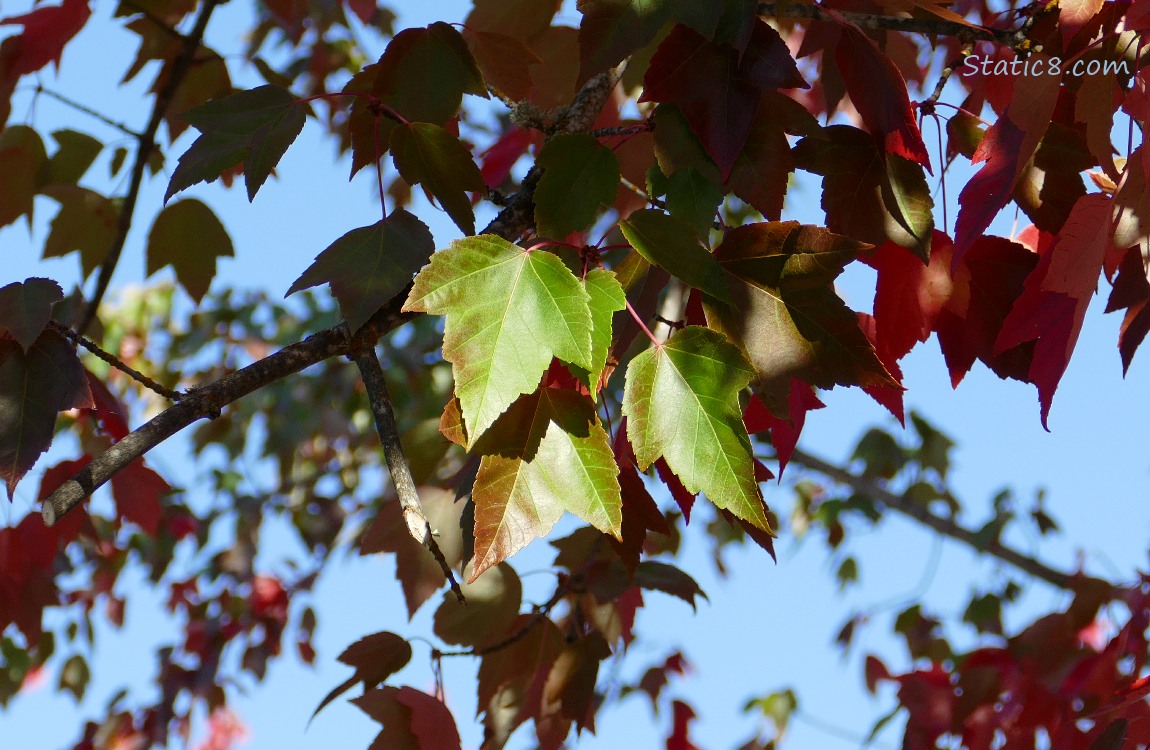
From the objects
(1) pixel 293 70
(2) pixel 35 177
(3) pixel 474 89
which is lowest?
(3) pixel 474 89

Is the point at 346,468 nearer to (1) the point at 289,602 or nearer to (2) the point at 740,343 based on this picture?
(1) the point at 289,602

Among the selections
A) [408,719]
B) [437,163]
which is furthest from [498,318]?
[408,719]

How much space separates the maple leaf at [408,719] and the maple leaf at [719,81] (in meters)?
0.60

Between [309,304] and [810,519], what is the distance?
1997 mm

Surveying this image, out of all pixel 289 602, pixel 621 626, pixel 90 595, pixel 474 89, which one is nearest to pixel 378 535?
pixel 621 626

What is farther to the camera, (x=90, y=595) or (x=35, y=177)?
(x=90, y=595)

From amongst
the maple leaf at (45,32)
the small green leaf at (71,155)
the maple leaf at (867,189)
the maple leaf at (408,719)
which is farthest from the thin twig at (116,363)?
the small green leaf at (71,155)

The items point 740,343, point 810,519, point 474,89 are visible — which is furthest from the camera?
point 810,519

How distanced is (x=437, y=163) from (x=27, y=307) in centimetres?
34

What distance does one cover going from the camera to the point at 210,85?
1.50 meters

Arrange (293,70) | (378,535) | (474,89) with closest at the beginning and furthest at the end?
(474,89) → (378,535) → (293,70)

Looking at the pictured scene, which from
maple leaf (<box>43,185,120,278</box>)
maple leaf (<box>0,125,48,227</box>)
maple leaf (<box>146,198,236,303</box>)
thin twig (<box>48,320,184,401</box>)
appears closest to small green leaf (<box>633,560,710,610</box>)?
thin twig (<box>48,320,184,401</box>)

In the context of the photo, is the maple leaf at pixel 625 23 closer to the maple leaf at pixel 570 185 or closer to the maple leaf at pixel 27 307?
the maple leaf at pixel 570 185

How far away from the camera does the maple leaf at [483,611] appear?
1.11 m
